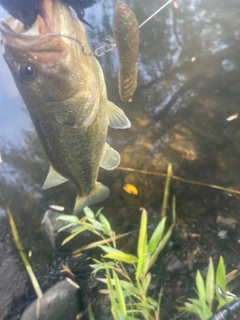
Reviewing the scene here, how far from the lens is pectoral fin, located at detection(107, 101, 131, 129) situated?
1.78 m

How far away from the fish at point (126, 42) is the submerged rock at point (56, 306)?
2.04 meters

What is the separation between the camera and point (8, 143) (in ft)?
13.2

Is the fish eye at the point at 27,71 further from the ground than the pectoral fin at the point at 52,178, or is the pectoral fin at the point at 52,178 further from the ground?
the fish eye at the point at 27,71

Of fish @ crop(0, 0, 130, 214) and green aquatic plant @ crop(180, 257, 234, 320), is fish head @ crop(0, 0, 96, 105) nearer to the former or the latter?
fish @ crop(0, 0, 130, 214)

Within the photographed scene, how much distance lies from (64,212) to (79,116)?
2.03 metres

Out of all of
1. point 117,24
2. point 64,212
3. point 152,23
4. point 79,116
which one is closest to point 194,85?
point 152,23

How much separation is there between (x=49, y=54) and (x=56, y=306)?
2.15 metres

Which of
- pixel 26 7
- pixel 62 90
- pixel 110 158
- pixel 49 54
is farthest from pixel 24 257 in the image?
pixel 26 7

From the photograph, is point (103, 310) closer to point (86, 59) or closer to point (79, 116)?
point (79, 116)

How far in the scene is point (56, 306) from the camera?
2.64 metres

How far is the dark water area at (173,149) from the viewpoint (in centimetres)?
289

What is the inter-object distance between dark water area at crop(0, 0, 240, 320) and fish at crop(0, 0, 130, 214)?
135cm

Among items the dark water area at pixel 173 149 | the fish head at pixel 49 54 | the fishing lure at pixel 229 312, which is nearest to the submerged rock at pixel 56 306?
the dark water area at pixel 173 149

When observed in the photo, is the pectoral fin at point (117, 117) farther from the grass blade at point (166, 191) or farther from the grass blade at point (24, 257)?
the grass blade at point (24, 257)
